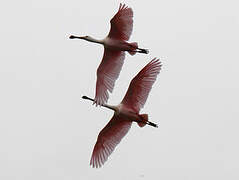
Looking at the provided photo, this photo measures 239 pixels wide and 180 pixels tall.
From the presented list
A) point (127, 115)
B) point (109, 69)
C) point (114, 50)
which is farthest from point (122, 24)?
point (127, 115)

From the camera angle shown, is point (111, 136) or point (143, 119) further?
point (111, 136)

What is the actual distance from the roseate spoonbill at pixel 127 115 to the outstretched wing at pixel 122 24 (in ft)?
3.92

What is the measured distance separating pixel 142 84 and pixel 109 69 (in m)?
1.61

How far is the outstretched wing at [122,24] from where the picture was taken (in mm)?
28031

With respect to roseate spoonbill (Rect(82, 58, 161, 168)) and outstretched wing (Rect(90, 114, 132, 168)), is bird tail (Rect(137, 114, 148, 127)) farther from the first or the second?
outstretched wing (Rect(90, 114, 132, 168))

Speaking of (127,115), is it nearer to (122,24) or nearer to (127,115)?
(127,115)

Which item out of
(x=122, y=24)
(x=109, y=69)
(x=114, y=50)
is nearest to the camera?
(x=122, y=24)

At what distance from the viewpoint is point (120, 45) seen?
28.7m

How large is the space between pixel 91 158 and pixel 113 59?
10.5ft

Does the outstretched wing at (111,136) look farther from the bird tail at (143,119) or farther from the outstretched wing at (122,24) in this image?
the outstretched wing at (122,24)

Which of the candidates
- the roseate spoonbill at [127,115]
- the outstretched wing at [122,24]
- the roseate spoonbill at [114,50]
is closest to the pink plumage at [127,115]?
the roseate spoonbill at [127,115]

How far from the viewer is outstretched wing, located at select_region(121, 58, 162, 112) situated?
28328mm

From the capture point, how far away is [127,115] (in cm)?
2870

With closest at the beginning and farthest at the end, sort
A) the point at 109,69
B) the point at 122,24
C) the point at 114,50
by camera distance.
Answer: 1. the point at 122,24
2. the point at 114,50
3. the point at 109,69
